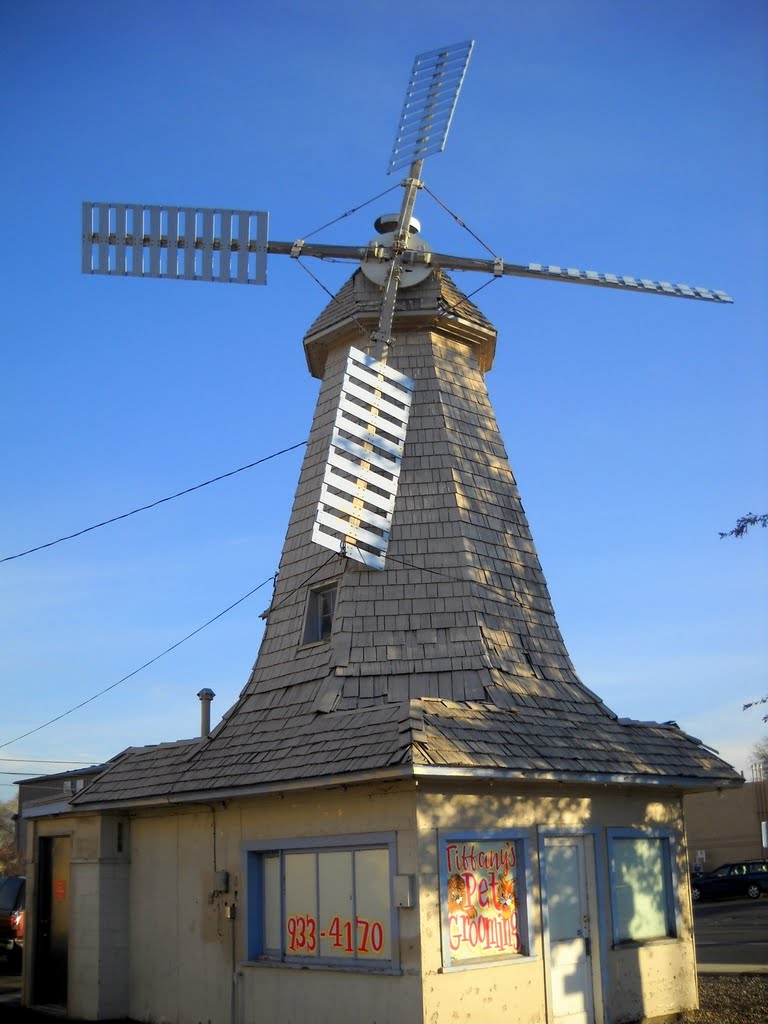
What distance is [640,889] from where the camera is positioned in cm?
1232

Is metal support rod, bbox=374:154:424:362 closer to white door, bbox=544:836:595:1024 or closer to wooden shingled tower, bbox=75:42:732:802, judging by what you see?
wooden shingled tower, bbox=75:42:732:802

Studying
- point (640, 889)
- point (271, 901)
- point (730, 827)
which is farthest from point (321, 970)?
point (730, 827)

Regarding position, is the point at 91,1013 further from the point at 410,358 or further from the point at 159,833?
the point at 410,358

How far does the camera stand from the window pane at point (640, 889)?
12.1 m

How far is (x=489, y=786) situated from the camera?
35.8 ft

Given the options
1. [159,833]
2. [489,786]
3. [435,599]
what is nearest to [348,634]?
[435,599]

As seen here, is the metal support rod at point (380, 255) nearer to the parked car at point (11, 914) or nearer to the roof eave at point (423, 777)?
the roof eave at point (423, 777)

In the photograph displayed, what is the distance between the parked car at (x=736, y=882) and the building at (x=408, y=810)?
20.8 m

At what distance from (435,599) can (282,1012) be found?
15.4ft

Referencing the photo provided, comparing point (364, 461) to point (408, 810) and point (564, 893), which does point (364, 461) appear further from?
point (564, 893)

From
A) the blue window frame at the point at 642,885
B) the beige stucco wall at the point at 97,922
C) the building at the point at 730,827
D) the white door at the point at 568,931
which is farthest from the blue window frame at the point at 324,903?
the building at the point at 730,827

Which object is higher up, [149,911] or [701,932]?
[149,911]

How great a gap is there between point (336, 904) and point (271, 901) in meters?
1.08

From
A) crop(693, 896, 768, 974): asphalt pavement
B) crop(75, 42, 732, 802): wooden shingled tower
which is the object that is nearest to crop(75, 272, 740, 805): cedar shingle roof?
crop(75, 42, 732, 802): wooden shingled tower
